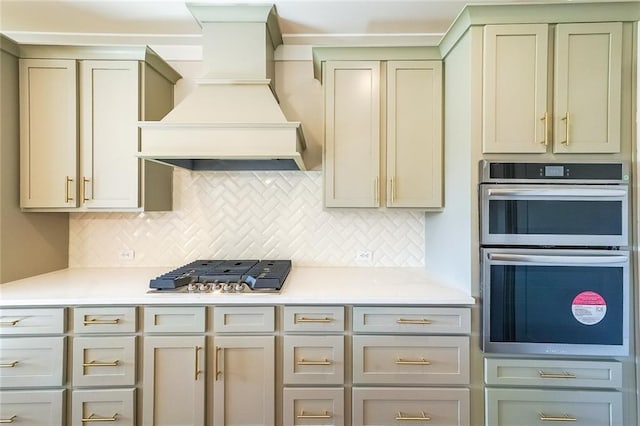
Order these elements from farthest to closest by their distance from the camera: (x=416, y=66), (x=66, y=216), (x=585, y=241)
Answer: (x=66, y=216), (x=416, y=66), (x=585, y=241)

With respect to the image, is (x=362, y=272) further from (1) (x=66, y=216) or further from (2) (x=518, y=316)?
(1) (x=66, y=216)

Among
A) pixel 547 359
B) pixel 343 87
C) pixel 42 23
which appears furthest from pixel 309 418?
pixel 42 23

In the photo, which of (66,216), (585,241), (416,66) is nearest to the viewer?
(585,241)

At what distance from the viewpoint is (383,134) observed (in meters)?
1.95

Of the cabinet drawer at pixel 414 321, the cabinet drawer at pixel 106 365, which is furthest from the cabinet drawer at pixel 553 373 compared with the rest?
the cabinet drawer at pixel 106 365

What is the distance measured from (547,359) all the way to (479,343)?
1.12 feet

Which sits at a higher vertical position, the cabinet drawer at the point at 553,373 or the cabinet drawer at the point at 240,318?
the cabinet drawer at the point at 240,318

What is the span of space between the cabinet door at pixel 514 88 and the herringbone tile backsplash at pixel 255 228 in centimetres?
92

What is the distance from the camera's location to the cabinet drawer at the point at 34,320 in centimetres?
151

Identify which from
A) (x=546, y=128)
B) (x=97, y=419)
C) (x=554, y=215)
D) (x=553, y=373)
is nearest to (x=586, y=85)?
(x=546, y=128)

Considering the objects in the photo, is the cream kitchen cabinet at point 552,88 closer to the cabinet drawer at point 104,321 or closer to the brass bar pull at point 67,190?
the cabinet drawer at point 104,321

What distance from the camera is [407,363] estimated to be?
1521 millimetres

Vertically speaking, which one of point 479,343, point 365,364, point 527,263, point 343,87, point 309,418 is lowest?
point 309,418

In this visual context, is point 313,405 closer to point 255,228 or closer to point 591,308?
point 255,228
